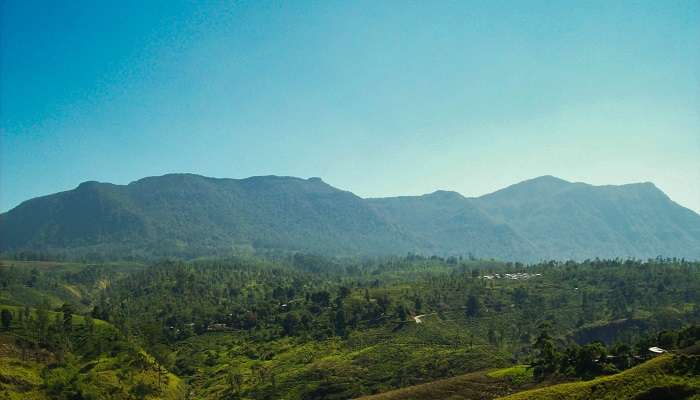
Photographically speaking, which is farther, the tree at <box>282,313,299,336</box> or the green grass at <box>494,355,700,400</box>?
the tree at <box>282,313,299,336</box>

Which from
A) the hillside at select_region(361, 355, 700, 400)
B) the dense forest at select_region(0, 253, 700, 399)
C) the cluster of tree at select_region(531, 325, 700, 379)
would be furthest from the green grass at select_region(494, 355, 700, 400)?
the cluster of tree at select_region(531, 325, 700, 379)

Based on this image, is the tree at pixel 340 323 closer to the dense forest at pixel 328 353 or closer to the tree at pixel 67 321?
the dense forest at pixel 328 353

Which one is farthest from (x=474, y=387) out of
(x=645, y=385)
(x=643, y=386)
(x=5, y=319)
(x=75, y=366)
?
(x=5, y=319)

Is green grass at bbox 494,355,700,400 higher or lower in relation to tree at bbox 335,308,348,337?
higher

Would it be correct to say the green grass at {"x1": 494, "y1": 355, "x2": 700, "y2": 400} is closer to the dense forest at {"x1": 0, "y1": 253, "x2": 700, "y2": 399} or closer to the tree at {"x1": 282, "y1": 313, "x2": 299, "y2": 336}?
the dense forest at {"x1": 0, "y1": 253, "x2": 700, "y2": 399}

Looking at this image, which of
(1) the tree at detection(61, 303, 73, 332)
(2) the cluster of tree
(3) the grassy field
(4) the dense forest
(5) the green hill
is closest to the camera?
(2) the cluster of tree

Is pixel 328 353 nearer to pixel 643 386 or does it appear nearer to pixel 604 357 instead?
pixel 604 357

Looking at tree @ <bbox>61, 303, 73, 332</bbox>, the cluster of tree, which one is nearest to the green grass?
the cluster of tree

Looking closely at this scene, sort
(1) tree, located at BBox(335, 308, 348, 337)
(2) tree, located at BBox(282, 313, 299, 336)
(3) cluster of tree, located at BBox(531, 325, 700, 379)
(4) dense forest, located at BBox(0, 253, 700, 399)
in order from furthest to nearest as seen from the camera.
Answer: (2) tree, located at BBox(282, 313, 299, 336) < (1) tree, located at BBox(335, 308, 348, 337) < (4) dense forest, located at BBox(0, 253, 700, 399) < (3) cluster of tree, located at BBox(531, 325, 700, 379)

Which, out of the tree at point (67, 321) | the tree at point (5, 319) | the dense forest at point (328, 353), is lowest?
the dense forest at point (328, 353)

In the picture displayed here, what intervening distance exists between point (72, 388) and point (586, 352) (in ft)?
386

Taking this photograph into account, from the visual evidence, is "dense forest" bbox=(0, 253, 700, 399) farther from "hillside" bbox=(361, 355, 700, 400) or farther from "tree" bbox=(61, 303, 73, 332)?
"tree" bbox=(61, 303, 73, 332)

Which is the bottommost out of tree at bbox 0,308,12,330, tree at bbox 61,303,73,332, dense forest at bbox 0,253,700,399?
dense forest at bbox 0,253,700,399

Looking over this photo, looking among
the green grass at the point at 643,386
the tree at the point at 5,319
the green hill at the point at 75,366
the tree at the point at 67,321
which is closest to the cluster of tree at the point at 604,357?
the green grass at the point at 643,386
